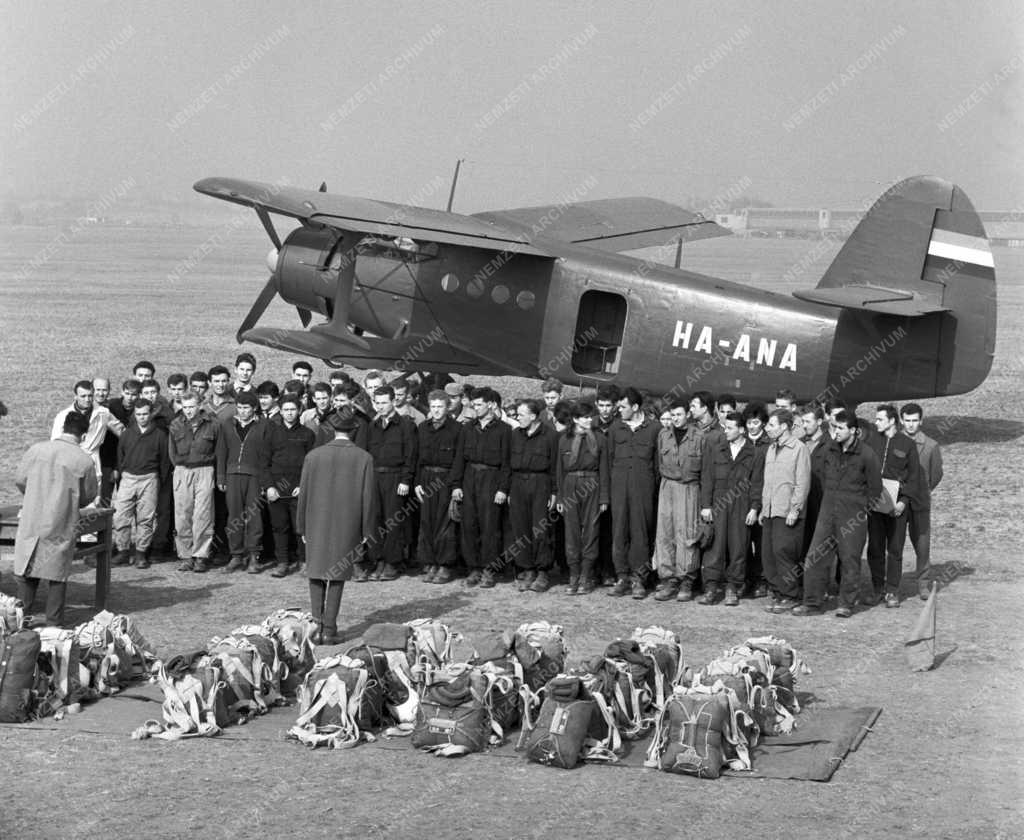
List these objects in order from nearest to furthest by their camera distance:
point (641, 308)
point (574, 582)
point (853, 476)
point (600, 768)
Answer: point (600, 768), point (853, 476), point (574, 582), point (641, 308)

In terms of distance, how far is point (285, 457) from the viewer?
44.1 feet

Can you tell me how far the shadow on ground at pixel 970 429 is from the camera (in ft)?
66.9

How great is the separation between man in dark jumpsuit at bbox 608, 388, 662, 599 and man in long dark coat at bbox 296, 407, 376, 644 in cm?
248

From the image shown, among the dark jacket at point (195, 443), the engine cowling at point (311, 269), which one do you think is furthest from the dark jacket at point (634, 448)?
the engine cowling at point (311, 269)

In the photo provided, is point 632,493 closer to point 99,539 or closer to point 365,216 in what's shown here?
point 99,539

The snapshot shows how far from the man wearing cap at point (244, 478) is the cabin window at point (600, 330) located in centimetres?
585

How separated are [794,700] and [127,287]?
42339 mm

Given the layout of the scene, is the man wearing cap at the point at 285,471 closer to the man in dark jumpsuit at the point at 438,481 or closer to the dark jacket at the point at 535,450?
the man in dark jumpsuit at the point at 438,481

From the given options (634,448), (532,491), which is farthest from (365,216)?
(634,448)

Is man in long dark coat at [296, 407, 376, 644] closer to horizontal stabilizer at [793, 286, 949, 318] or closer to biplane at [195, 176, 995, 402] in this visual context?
biplane at [195, 176, 995, 402]

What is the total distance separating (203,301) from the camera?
42531 millimetres

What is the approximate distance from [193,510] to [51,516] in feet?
9.15

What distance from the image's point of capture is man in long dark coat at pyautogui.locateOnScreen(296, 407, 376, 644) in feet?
36.6

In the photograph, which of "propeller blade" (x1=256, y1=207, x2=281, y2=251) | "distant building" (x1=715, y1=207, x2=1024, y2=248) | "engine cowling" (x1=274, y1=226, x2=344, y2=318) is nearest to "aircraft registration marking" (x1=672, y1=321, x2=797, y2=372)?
"engine cowling" (x1=274, y1=226, x2=344, y2=318)
